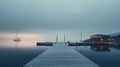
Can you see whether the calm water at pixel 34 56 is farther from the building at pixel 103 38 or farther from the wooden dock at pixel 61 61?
the building at pixel 103 38

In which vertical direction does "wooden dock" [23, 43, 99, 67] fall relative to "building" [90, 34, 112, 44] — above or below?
below

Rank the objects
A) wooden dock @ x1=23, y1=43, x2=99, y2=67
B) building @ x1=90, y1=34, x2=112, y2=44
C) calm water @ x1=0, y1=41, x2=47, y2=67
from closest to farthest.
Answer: wooden dock @ x1=23, y1=43, x2=99, y2=67 < calm water @ x1=0, y1=41, x2=47, y2=67 < building @ x1=90, y1=34, x2=112, y2=44

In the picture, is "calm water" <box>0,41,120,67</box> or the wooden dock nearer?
the wooden dock

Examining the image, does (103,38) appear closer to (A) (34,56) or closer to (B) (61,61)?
(A) (34,56)

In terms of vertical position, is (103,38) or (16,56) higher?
(103,38)

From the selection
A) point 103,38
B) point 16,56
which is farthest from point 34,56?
point 103,38

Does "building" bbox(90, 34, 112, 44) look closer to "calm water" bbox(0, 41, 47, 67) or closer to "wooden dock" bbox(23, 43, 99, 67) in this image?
"calm water" bbox(0, 41, 47, 67)

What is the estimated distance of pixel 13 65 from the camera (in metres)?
34.5

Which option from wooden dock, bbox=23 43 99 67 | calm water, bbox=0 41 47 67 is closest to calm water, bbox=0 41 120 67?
calm water, bbox=0 41 47 67

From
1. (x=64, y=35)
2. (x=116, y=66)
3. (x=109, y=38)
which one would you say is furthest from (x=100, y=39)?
(x=116, y=66)

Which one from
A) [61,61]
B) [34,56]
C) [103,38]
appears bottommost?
[34,56]

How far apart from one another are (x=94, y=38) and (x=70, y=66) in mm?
106376

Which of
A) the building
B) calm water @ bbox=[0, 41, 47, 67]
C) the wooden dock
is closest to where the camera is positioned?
the wooden dock

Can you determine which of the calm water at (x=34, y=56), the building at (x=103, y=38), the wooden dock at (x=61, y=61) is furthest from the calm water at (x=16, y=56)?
the building at (x=103, y=38)
